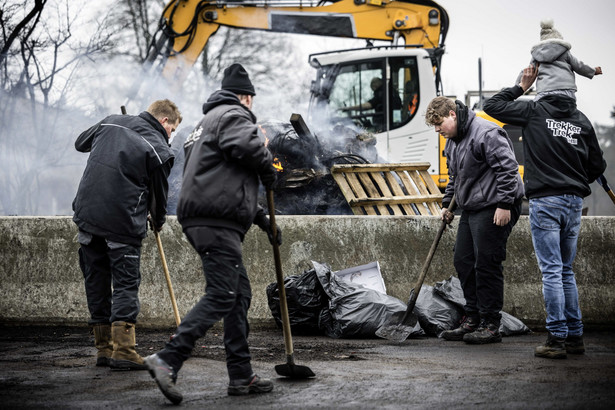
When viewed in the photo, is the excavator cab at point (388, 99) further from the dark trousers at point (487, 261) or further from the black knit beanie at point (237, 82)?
the black knit beanie at point (237, 82)

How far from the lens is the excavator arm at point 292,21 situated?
1277cm

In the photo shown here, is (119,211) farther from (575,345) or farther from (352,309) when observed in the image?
(575,345)

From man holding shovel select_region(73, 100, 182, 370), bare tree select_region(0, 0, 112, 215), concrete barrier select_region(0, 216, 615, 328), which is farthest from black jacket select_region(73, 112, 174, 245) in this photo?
bare tree select_region(0, 0, 112, 215)

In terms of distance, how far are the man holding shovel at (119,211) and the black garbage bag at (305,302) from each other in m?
1.54

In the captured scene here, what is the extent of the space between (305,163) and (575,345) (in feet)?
17.4

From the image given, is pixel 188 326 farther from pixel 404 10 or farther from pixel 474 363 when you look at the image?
pixel 404 10

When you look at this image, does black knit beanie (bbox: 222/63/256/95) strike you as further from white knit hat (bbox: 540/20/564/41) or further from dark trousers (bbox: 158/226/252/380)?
white knit hat (bbox: 540/20/564/41)

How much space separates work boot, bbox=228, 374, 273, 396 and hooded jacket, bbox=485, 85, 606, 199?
7.88 ft

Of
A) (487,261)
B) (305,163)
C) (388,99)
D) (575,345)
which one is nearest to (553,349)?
(575,345)

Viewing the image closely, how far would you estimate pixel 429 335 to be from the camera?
19.7ft

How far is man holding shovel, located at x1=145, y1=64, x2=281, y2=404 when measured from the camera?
12.1ft

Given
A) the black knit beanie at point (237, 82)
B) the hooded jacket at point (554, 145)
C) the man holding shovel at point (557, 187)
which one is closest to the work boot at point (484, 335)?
the man holding shovel at point (557, 187)

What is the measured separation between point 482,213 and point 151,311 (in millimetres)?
2987

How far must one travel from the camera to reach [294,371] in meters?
4.05
